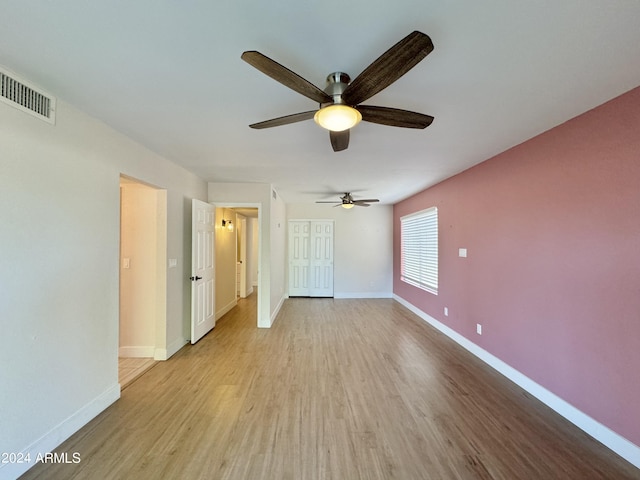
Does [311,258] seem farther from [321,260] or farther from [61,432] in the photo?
[61,432]

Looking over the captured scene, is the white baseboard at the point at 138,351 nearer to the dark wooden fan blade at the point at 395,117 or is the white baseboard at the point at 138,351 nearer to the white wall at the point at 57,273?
the white wall at the point at 57,273

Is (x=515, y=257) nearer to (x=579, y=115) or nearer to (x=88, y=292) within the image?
(x=579, y=115)

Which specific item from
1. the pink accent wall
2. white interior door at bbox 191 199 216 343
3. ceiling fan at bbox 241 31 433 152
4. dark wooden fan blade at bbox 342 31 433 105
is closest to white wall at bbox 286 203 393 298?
white interior door at bbox 191 199 216 343

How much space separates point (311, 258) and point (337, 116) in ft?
18.5

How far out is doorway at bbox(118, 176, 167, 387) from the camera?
→ 3.22 m

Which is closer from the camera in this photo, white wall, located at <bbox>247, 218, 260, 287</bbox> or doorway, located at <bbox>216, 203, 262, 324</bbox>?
doorway, located at <bbox>216, 203, 262, 324</bbox>

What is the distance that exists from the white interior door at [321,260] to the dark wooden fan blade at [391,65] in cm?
547

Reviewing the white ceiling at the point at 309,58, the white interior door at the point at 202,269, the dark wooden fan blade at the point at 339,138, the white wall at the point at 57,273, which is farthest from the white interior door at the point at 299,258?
the dark wooden fan blade at the point at 339,138

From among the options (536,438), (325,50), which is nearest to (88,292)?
(325,50)

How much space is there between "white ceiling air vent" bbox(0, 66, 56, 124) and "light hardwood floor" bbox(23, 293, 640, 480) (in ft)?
7.48

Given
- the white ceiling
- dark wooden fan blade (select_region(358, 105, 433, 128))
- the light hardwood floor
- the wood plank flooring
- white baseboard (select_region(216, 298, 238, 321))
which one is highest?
the white ceiling

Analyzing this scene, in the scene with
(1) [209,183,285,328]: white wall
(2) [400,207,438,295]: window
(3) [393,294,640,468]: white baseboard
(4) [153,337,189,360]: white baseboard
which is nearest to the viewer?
(3) [393,294,640,468]: white baseboard

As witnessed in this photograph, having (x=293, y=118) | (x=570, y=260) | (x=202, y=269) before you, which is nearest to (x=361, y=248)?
(x=202, y=269)

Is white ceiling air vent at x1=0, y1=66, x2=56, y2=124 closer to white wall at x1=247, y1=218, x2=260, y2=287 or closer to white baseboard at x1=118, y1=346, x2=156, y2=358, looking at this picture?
white baseboard at x1=118, y1=346, x2=156, y2=358
